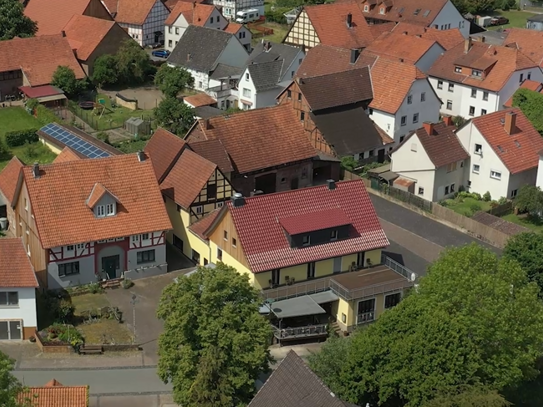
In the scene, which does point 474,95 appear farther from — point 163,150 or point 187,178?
point 187,178

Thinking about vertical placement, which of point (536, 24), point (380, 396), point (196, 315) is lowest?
point (380, 396)

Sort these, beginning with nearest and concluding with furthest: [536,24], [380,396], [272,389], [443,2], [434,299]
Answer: [272,389]
[380,396]
[434,299]
[443,2]
[536,24]

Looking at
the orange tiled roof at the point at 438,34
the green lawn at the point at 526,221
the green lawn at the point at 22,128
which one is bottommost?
the green lawn at the point at 526,221

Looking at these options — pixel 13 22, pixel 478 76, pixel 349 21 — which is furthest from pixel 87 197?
pixel 349 21

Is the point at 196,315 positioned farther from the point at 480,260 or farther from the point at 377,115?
the point at 377,115

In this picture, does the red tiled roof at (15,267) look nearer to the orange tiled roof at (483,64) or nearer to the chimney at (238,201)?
the chimney at (238,201)

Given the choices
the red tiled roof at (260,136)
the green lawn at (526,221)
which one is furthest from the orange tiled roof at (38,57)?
the green lawn at (526,221)

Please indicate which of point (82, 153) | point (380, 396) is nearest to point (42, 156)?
point (82, 153)
